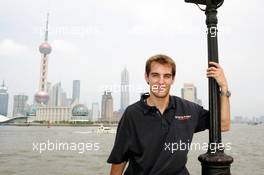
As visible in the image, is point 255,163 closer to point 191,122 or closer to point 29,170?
point 29,170

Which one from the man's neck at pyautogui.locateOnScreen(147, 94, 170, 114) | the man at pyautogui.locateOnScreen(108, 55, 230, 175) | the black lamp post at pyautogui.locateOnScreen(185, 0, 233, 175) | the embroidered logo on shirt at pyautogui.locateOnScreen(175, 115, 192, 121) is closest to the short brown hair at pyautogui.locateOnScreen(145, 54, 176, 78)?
the man at pyautogui.locateOnScreen(108, 55, 230, 175)

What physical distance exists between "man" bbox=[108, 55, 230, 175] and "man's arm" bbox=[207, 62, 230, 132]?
453 millimetres

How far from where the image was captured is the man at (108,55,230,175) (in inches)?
117

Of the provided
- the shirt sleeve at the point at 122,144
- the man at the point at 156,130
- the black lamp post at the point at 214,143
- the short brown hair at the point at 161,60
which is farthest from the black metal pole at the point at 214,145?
the shirt sleeve at the point at 122,144

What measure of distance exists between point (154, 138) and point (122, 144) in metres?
0.33

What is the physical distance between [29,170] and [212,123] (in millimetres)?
18152

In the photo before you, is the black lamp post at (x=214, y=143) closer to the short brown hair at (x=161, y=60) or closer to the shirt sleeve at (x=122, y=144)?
the short brown hair at (x=161, y=60)

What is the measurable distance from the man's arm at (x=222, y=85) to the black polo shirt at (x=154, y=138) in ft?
1.57

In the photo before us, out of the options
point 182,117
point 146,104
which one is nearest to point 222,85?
point 182,117

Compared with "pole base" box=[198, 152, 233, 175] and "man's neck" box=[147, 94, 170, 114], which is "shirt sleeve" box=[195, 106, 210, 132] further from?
"man's neck" box=[147, 94, 170, 114]

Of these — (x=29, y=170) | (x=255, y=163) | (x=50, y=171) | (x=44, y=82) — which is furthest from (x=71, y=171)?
(x=44, y=82)

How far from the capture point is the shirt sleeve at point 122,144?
10.1ft

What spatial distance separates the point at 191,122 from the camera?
3193mm

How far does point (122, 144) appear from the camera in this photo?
311 cm
